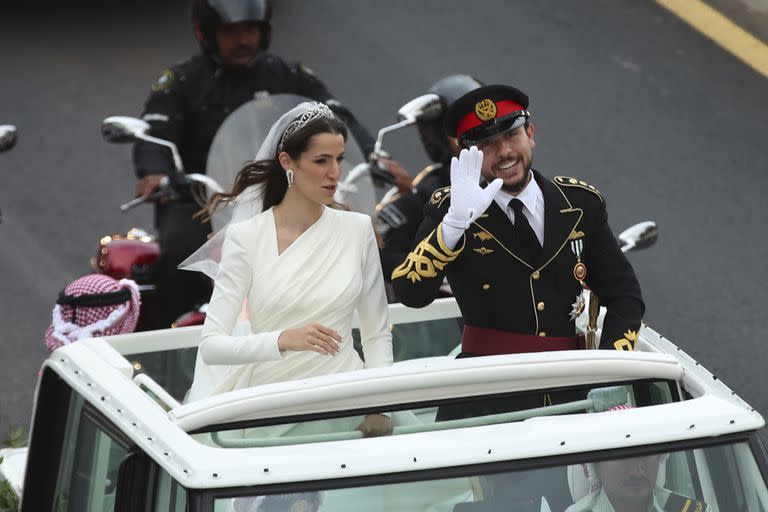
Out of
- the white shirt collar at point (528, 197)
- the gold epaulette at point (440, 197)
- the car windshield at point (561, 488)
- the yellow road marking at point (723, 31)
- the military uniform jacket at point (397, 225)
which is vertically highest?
the yellow road marking at point (723, 31)

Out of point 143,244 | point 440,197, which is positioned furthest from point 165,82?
point 440,197

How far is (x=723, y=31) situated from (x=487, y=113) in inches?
335

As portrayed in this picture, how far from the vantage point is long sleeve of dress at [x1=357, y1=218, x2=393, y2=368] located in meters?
4.57

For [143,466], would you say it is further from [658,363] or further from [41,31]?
[41,31]

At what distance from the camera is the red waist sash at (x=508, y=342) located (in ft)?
15.1

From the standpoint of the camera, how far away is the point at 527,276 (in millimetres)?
4617

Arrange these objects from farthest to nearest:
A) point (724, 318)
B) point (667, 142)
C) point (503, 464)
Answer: point (667, 142)
point (724, 318)
point (503, 464)

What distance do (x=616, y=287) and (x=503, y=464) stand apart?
1.41 m

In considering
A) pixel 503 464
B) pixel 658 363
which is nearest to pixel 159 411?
pixel 503 464

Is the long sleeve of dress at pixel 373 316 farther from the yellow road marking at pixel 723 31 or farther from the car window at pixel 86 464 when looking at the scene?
the yellow road marking at pixel 723 31

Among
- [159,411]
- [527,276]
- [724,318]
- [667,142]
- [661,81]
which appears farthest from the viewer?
[661,81]

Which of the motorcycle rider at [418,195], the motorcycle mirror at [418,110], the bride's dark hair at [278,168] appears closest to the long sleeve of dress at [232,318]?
the bride's dark hair at [278,168]

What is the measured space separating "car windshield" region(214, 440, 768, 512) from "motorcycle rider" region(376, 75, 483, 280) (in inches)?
94.8

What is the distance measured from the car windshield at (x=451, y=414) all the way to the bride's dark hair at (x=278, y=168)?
1092 mm
